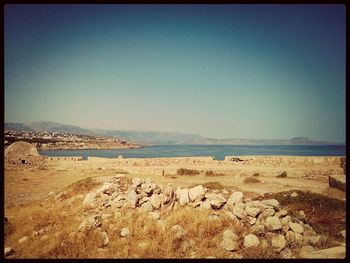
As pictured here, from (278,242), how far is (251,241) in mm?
671

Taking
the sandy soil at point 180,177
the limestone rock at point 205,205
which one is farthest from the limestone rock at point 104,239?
the sandy soil at point 180,177

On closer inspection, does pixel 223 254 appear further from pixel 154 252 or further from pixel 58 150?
pixel 58 150

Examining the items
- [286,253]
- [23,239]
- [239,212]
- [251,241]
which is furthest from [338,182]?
[23,239]

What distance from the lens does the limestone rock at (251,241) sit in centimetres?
690

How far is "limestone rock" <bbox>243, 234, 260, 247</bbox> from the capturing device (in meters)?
6.90

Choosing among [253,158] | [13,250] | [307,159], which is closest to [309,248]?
[13,250]

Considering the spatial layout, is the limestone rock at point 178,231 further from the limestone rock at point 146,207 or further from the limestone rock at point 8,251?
the limestone rock at point 8,251

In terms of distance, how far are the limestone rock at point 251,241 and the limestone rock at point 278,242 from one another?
404 millimetres

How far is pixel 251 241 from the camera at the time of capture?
A: 6.95 meters

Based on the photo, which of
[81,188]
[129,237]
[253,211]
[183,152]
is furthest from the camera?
[183,152]

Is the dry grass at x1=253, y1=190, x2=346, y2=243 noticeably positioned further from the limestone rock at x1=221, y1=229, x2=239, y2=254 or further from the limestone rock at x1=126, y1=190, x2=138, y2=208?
the limestone rock at x1=126, y1=190, x2=138, y2=208

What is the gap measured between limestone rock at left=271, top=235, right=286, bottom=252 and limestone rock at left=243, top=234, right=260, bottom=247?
404 mm

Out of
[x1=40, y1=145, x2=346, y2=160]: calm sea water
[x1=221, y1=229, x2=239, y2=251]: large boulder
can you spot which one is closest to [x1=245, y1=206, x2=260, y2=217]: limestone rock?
[x1=221, y1=229, x2=239, y2=251]: large boulder

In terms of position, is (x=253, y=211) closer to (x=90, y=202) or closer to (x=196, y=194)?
(x=196, y=194)
